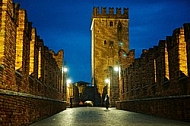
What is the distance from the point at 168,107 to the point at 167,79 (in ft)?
6.07

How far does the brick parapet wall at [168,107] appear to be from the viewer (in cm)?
1302

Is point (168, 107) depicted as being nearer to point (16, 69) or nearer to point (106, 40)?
point (16, 69)

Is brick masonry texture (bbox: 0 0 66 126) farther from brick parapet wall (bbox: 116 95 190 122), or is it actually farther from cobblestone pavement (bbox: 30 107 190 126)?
brick parapet wall (bbox: 116 95 190 122)

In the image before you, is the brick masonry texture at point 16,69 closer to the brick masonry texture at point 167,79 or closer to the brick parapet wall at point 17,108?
the brick parapet wall at point 17,108

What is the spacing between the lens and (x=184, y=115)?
13.1 metres

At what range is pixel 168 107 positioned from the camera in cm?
1543

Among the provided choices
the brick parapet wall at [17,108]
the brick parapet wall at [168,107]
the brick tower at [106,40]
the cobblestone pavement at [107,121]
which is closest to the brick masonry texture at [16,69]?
the brick parapet wall at [17,108]

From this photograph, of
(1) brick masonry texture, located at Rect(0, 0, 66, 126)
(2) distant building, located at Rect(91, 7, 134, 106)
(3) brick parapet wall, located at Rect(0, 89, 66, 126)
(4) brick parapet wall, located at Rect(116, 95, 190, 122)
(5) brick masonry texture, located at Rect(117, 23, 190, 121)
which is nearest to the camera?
(3) brick parapet wall, located at Rect(0, 89, 66, 126)

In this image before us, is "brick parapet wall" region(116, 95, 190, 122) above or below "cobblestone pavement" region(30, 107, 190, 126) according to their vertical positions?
above

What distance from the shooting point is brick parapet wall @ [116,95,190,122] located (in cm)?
1302

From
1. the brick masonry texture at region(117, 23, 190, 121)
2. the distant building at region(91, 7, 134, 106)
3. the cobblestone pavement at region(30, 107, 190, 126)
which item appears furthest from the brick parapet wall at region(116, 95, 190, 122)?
the distant building at region(91, 7, 134, 106)

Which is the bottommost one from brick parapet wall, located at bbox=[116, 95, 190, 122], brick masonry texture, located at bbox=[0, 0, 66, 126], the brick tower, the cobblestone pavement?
the cobblestone pavement

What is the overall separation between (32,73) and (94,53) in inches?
2168

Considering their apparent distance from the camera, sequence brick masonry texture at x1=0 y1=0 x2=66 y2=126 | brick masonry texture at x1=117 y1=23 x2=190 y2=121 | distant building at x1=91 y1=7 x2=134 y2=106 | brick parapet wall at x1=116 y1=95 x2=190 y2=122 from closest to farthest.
Answer: brick masonry texture at x1=0 y1=0 x2=66 y2=126 → brick parapet wall at x1=116 y1=95 x2=190 y2=122 → brick masonry texture at x1=117 y1=23 x2=190 y2=121 → distant building at x1=91 y1=7 x2=134 y2=106
